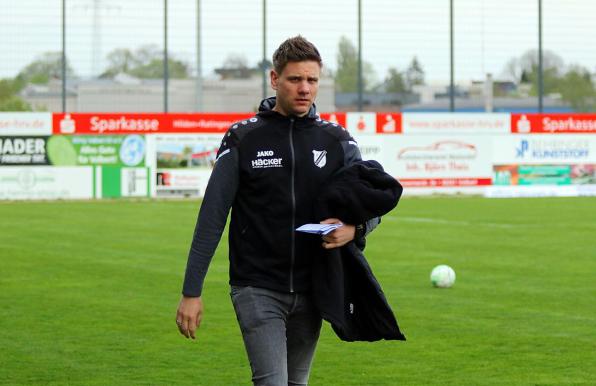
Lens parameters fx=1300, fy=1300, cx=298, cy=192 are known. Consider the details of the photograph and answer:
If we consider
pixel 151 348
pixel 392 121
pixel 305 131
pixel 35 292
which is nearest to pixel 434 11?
pixel 392 121

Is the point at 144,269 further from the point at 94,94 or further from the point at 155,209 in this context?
the point at 94,94

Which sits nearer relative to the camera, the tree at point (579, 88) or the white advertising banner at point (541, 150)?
the white advertising banner at point (541, 150)

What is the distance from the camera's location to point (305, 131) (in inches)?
229

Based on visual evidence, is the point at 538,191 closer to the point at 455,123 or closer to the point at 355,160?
the point at 455,123

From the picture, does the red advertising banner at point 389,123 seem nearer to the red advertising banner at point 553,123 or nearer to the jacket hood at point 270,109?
the red advertising banner at point 553,123

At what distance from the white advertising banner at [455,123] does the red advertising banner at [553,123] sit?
382 millimetres

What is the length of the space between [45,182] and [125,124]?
2930mm

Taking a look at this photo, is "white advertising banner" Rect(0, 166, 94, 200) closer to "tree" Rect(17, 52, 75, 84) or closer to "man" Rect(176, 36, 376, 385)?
"tree" Rect(17, 52, 75, 84)

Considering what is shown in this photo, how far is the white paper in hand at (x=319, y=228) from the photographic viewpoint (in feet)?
18.0

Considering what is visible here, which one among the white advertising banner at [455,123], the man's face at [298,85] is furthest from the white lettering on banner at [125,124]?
the man's face at [298,85]

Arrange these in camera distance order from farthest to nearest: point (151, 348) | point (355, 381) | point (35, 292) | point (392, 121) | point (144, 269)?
point (392, 121) < point (144, 269) < point (35, 292) < point (151, 348) < point (355, 381)

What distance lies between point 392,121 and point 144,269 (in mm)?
21617

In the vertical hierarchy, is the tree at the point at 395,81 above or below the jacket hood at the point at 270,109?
above

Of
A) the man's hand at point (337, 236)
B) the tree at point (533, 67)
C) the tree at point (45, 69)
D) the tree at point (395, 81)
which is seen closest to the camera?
the man's hand at point (337, 236)
